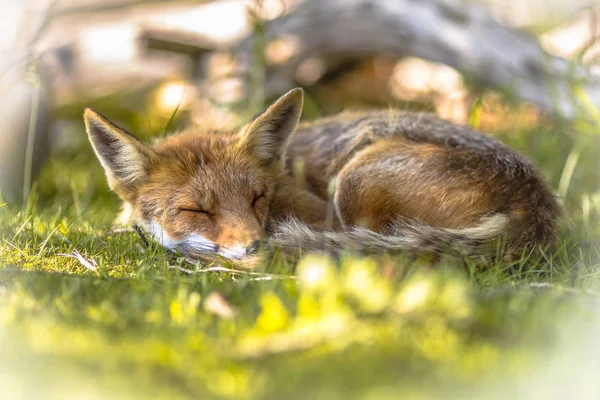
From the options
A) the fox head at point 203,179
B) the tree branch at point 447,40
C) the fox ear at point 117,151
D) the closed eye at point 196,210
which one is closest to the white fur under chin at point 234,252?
the fox head at point 203,179

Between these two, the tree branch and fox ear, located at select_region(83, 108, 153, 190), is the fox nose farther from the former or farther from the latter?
the tree branch

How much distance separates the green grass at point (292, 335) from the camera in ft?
6.28

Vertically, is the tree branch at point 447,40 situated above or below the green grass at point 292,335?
below

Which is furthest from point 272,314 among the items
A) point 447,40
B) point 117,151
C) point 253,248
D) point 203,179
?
point 447,40

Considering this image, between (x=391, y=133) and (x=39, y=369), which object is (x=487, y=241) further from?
(x=39, y=369)

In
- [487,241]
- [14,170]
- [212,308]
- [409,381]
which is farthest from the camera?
[14,170]

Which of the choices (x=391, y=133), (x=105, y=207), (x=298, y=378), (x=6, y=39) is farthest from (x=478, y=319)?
(x=6, y=39)

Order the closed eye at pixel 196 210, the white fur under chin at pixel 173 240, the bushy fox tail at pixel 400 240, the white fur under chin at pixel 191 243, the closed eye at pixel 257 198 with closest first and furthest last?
the bushy fox tail at pixel 400 240 < the white fur under chin at pixel 191 243 < the white fur under chin at pixel 173 240 < the closed eye at pixel 196 210 < the closed eye at pixel 257 198

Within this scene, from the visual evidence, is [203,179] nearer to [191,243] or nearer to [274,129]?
[191,243]

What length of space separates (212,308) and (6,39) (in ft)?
11.1

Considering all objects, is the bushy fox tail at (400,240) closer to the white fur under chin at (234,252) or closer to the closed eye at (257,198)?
the white fur under chin at (234,252)

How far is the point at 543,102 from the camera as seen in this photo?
626cm

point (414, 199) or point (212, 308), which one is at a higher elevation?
point (212, 308)

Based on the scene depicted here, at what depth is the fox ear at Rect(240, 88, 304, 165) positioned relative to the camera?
4.01 m
